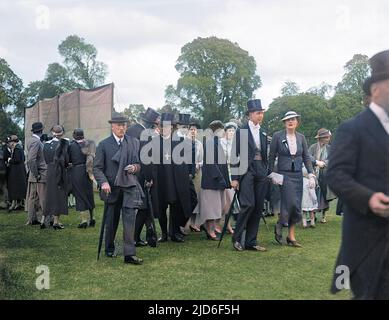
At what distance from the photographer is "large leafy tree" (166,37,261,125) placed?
91.4 feet

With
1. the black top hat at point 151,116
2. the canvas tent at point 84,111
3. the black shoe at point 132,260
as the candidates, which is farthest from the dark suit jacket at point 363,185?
the canvas tent at point 84,111

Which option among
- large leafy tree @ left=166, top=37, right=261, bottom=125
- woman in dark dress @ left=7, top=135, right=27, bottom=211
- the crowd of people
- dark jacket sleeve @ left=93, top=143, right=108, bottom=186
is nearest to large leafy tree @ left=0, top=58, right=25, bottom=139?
large leafy tree @ left=166, top=37, right=261, bottom=125

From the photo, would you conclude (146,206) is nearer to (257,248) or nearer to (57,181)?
(257,248)

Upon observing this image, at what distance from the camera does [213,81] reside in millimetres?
28469

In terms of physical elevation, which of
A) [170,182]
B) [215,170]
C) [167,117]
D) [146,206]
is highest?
[167,117]

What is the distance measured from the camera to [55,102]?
1656 centimetres

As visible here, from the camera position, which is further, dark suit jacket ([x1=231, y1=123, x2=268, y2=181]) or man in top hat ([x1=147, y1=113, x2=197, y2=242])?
man in top hat ([x1=147, y1=113, x2=197, y2=242])

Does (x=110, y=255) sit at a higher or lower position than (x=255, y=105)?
lower

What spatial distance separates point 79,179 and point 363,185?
795 cm

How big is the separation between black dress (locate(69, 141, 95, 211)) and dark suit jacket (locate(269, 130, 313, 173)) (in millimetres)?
4271

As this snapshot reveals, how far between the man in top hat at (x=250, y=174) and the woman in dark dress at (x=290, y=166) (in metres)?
0.35

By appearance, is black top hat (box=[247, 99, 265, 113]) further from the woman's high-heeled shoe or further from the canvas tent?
the canvas tent

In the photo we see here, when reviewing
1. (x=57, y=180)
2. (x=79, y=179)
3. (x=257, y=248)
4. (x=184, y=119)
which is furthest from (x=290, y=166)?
(x=57, y=180)
